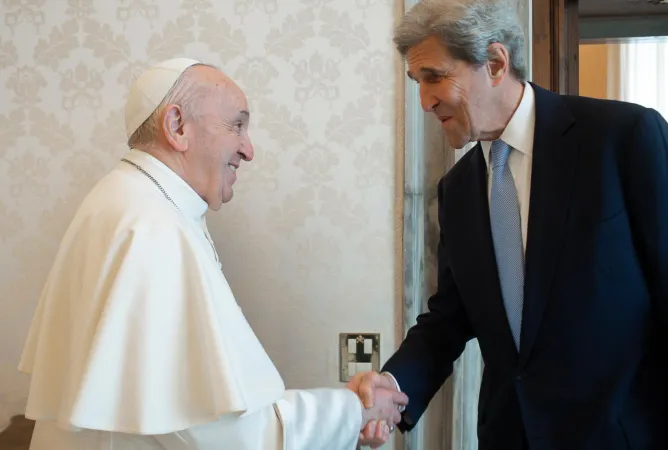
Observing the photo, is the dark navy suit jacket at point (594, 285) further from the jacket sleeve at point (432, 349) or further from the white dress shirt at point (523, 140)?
the jacket sleeve at point (432, 349)

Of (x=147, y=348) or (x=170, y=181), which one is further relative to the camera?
(x=170, y=181)

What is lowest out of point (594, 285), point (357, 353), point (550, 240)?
point (357, 353)

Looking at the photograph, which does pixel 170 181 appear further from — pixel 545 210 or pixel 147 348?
pixel 545 210

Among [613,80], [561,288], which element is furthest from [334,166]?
[613,80]

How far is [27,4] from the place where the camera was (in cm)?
261

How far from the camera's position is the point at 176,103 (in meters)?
1.87

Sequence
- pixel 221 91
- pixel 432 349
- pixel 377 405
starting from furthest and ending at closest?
pixel 432 349, pixel 377 405, pixel 221 91

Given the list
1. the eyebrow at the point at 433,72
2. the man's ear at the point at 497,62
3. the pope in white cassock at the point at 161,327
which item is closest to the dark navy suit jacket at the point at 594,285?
the man's ear at the point at 497,62

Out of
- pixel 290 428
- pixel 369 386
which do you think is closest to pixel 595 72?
pixel 369 386

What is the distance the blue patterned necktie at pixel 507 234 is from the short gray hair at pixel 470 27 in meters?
0.23

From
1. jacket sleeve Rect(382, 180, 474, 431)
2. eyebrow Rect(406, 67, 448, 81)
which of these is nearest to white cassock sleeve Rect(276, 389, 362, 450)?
jacket sleeve Rect(382, 180, 474, 431)

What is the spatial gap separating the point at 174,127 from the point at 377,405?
0.95 m

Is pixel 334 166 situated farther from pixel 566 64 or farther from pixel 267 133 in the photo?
pixel 566 64

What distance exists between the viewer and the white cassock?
156cm
